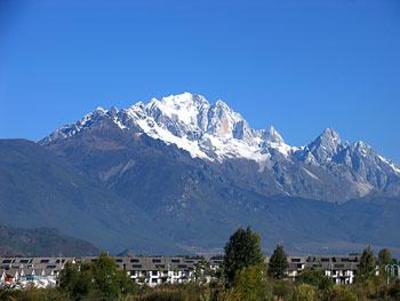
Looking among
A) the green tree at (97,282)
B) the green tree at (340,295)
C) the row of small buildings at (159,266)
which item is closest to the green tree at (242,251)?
the green tree at (97,282)

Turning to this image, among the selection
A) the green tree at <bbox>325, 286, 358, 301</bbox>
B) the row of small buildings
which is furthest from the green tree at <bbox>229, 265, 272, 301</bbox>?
the row of small buildings

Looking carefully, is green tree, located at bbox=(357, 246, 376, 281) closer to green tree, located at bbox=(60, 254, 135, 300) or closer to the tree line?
the tree line

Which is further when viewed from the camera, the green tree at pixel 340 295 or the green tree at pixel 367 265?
the green tree at pixel 367 265

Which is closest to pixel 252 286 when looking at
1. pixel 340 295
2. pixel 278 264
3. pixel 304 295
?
pixel 304 295

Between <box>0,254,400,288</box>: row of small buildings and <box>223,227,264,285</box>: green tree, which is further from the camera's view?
<box>0,254,400,288</box>: row of small buildings

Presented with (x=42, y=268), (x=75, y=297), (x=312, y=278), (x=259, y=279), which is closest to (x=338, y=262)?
(x=42, y=268)

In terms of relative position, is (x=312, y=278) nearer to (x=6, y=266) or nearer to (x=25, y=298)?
(x=25, y=298)

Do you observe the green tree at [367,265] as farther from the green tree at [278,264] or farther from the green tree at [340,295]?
the green tree at [340,295]

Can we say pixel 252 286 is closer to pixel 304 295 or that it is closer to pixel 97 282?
pixel 304 295

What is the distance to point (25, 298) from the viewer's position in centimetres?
3866

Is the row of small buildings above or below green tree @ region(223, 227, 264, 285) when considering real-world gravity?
above

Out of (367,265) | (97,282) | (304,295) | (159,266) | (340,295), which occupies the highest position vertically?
(159,266)

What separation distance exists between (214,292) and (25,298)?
779 centimetres

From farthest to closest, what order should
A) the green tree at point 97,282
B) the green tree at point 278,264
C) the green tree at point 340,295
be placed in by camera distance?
the green tree at point 278,264 → the green tree at point 97,282 → the green tree at point 340,295
